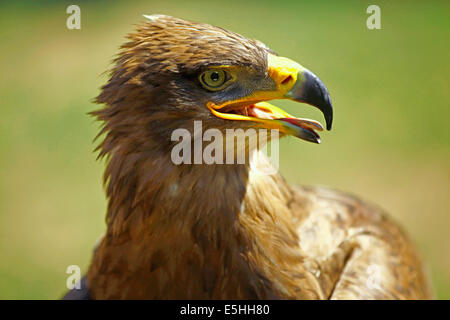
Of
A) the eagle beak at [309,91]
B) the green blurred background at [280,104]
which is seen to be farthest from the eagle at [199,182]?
the green blurred background at [280,104]

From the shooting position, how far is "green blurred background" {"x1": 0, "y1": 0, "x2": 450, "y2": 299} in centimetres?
623

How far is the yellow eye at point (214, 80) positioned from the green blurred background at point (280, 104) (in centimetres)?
401

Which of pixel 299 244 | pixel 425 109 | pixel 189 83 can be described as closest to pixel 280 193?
pixel 299 244

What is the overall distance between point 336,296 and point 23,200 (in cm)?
514

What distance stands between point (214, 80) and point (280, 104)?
506 cm

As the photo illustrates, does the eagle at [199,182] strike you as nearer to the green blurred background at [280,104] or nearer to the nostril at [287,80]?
the nostril at [287,80]

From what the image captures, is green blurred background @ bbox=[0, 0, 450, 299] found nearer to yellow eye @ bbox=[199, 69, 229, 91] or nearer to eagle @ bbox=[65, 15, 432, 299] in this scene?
eagle @ bbox=[65, 15, 432, 299]

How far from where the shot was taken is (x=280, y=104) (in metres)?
7.28

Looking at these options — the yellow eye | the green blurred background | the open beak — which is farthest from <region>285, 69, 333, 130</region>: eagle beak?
the green blurred background

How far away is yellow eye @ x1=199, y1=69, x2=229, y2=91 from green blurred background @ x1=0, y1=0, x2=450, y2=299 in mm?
4009

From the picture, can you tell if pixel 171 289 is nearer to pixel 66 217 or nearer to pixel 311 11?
pixel 66 217

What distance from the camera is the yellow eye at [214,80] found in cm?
229

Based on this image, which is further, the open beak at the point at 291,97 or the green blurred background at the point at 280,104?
the green blurred background at the point at 280,104

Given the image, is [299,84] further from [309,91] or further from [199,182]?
[199,182]
